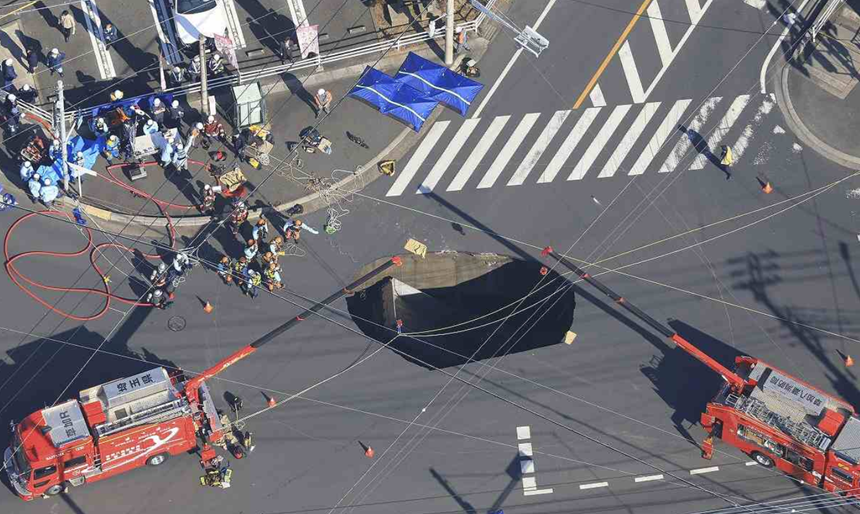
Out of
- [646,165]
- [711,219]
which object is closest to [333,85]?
[646,165]

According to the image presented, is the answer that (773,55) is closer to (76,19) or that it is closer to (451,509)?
(451,509)

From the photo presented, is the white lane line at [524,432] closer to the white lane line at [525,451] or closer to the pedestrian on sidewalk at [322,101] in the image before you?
the white lane line at [525,451]

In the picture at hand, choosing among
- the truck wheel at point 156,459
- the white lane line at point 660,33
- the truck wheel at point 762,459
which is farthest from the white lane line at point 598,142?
the truck wheel at point 156,459

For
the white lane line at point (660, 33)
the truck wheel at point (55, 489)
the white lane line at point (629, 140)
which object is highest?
the white lane line at point (660, 33)

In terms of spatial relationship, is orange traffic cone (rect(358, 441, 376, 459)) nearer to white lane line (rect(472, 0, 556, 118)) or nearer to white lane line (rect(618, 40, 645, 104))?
white lane line (rect(472, 0, 556, 118))

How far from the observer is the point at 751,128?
157 feet

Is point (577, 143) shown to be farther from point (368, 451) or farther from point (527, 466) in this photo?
point (368, 451)

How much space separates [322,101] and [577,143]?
42.7ft

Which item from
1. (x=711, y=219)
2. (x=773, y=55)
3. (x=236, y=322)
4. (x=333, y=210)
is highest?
(x=773, y=55)

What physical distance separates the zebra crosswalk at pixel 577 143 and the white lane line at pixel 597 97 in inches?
15.1

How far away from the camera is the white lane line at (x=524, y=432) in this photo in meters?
44.7

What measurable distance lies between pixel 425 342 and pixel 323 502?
8.93 metres

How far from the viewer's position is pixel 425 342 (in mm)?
46062

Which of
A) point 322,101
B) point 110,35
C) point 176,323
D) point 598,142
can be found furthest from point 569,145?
point 110,35
